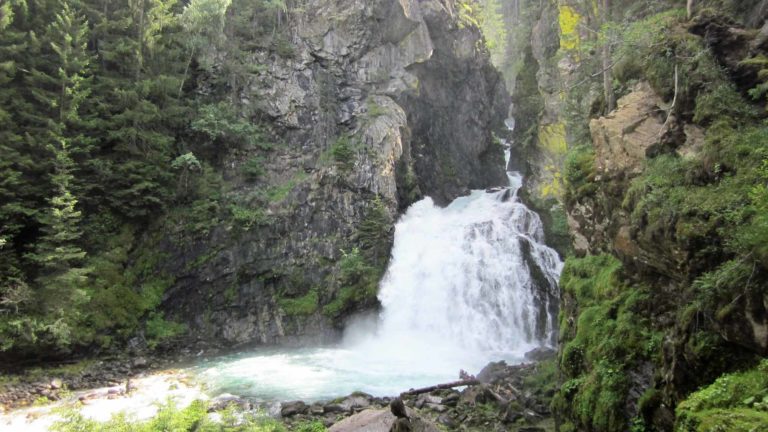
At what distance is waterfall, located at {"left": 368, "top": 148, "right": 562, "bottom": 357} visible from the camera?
19.0m

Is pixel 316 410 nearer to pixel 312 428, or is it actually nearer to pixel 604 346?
pixel 312 428

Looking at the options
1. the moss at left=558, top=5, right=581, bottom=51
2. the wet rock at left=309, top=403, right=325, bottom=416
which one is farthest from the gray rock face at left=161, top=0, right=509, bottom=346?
the moss at left=558, top=5, right=581, bottom=51

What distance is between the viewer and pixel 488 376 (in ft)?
47.5

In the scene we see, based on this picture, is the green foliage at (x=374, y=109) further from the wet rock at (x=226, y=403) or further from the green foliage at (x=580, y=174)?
the wet rock at (x=226, y=403)

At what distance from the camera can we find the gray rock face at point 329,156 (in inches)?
810

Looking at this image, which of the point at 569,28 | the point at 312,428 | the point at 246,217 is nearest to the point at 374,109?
the point at 246,217

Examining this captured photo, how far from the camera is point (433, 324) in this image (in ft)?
65.8

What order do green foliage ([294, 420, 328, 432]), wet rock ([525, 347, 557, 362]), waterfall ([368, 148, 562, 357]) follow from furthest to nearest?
waterfall ([368, 148, 562, 357]) → wet rock ([525, 347, 557, 362]) → green foliage ([294, 420, 328, 432])

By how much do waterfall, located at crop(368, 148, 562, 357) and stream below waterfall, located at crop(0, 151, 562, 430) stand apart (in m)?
0.04

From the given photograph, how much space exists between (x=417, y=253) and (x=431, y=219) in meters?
3.89

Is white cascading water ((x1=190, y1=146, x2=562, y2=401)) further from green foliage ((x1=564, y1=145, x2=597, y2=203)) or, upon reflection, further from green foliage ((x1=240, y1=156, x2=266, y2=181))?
green foliage ((x1=240, y1=156, x2=266, y2=181))

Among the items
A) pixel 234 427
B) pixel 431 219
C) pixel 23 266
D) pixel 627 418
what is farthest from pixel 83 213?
pixel 627 418

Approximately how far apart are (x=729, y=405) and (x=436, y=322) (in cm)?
1546

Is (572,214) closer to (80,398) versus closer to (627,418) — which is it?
(627,418)
